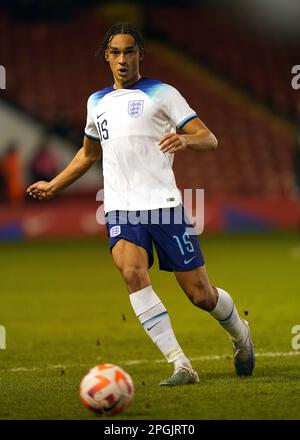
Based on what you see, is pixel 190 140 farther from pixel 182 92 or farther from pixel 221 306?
pixel 182 92

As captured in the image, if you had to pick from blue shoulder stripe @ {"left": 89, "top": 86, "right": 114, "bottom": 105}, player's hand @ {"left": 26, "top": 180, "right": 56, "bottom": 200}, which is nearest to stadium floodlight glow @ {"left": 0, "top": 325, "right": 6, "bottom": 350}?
player's hand @ {"left": 26, "top": 180, "right": 56, "bottom": 200}

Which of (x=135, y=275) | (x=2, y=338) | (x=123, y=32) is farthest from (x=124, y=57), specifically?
(x=2, y=338)

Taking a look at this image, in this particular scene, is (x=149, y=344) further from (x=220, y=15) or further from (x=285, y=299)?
(x=220, y=15)

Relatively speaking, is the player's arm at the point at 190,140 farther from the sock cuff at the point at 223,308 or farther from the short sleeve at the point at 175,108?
the sock cuff at the point at 223,308

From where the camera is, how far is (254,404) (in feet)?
18.9

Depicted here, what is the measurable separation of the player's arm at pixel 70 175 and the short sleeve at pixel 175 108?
0.65 m

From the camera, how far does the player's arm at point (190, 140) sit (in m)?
6.00

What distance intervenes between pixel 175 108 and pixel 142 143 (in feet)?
0.98

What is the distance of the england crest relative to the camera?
648cm

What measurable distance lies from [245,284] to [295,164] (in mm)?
5304

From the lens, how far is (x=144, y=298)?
6.43m

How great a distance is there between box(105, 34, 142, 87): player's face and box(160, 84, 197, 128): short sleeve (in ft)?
0.81
